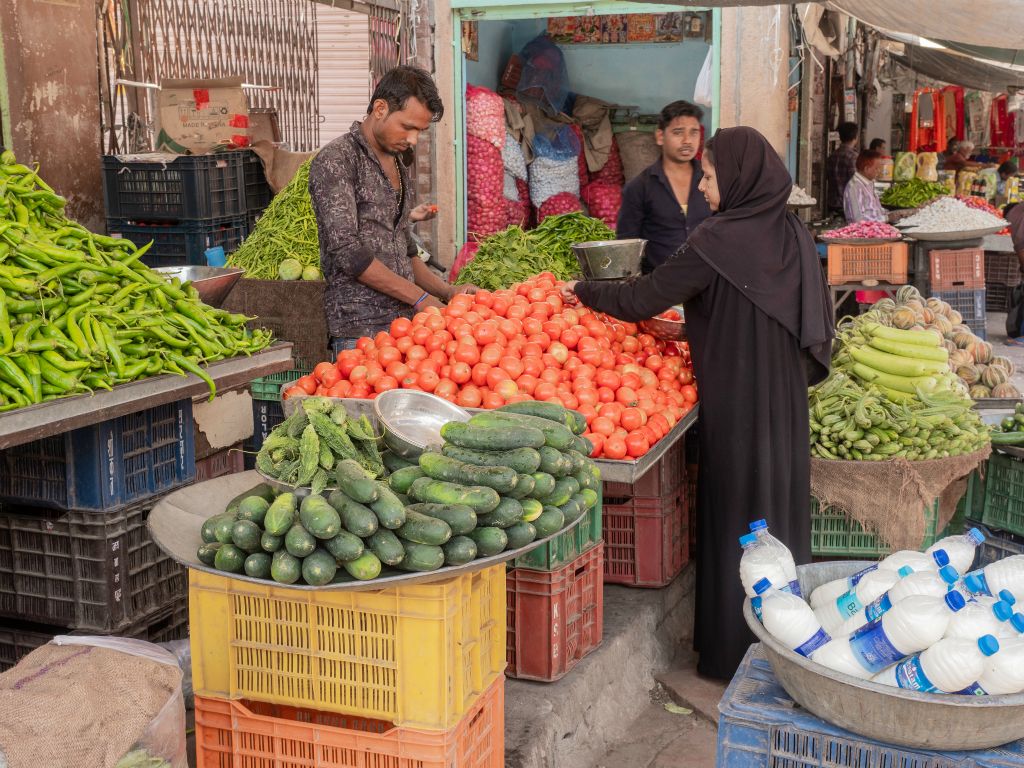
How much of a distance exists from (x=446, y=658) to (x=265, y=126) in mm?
6543

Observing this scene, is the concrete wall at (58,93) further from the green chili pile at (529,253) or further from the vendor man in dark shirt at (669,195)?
the vendor man in dark shirt at (669,195)

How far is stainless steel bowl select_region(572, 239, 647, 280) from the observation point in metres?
4.98

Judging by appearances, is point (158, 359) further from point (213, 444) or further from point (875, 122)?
point (875, 122)

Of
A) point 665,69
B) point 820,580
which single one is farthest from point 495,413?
point 665,69


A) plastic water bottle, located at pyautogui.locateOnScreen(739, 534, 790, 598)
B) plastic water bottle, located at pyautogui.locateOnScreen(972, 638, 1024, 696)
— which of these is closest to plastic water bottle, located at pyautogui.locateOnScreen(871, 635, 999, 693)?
plastic water bottle, located at pyautogui.locateOnScreen(972, 638, 1024, 696)

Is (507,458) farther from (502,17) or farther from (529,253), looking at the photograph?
(502,17)

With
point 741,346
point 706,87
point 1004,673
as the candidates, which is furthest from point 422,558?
point 706,87

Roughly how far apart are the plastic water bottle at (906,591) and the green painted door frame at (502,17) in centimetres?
609

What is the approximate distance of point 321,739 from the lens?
274 cm

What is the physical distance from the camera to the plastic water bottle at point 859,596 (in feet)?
8.30

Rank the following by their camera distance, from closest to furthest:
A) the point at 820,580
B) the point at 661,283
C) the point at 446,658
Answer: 1. the point at 446,658
2. the point at 820,580
3. the point at 661,283

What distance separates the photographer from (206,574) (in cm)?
282

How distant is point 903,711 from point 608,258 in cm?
307

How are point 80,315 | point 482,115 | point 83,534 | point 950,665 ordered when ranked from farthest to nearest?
point 482,115 → point 80,315 → point 83,534 → point 950,665
